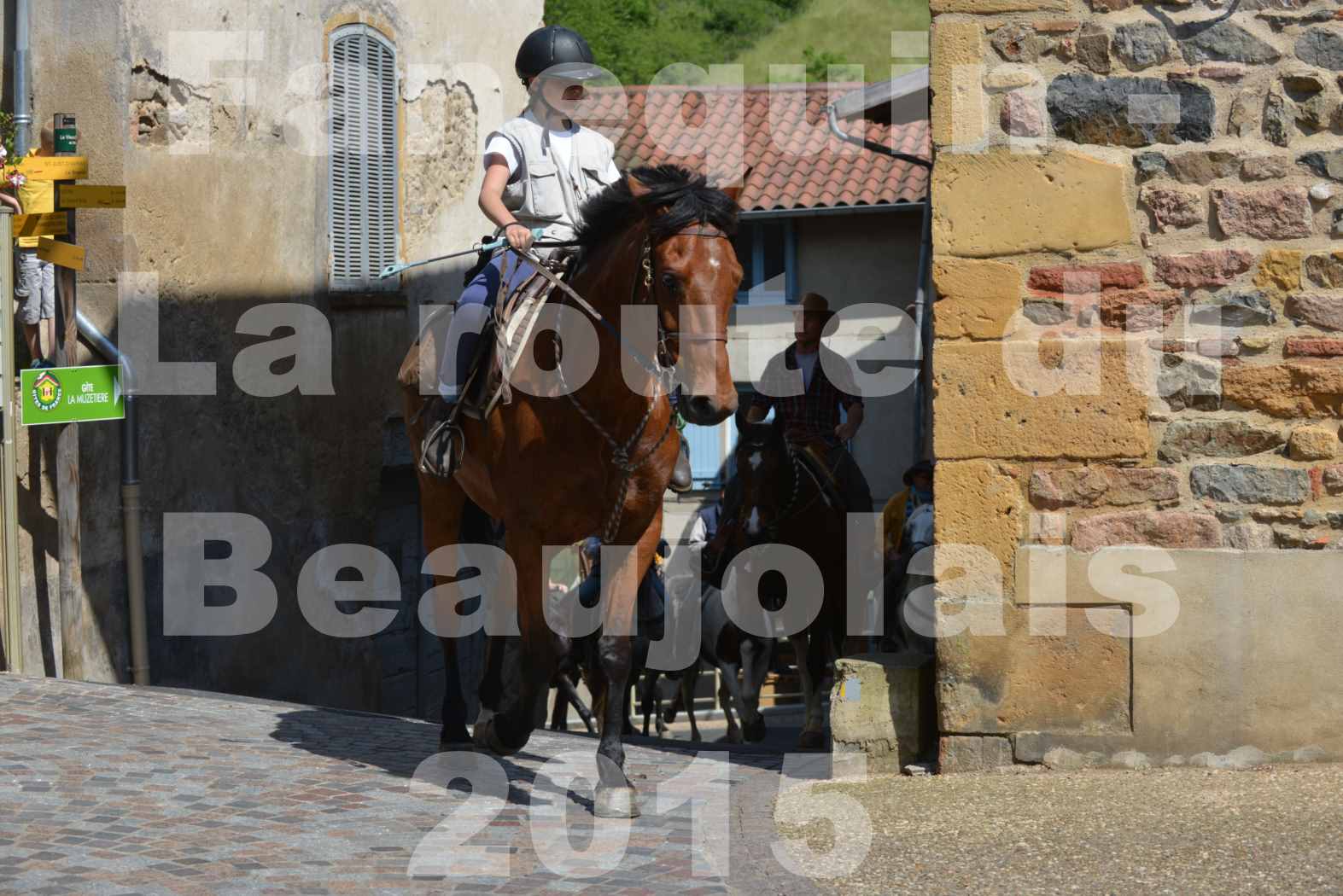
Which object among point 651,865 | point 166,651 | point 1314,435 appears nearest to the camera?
point 651,865

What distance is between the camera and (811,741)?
376 inches

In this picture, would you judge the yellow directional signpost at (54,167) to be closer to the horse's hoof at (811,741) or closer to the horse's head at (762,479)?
the horse's head at (762,479)

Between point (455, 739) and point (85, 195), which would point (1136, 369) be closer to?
point (455, 739)

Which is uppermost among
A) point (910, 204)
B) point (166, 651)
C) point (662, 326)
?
point (910, 204)

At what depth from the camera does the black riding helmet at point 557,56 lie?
21.9 feet

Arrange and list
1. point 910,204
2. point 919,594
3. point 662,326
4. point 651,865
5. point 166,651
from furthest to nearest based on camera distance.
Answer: point 910,204
point 166,651
point 919,594
point 662,326
point 651,865

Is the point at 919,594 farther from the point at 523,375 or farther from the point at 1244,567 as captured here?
the point at 523,375

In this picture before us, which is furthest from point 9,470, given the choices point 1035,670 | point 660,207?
point 1035,670

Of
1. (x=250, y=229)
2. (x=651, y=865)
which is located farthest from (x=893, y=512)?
(x=651, y=865)

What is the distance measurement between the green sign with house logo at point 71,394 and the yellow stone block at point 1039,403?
5251 millimetres

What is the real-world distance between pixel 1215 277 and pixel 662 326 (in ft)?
7.12

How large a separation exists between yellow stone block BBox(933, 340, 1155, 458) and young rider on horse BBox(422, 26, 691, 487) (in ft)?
3.50

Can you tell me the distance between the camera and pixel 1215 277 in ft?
20.6

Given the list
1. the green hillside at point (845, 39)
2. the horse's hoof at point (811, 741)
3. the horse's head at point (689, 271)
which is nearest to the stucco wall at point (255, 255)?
the horse's hoof at point (811, 741)
